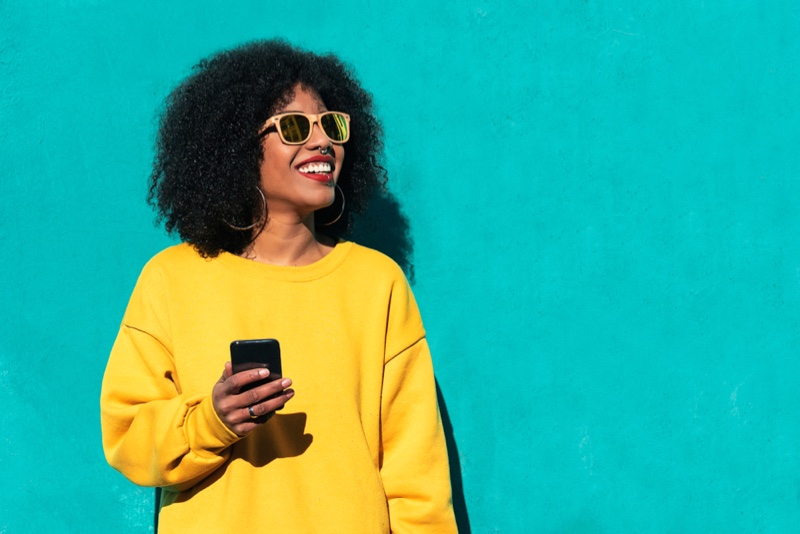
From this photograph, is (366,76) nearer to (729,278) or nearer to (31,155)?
(31,155)

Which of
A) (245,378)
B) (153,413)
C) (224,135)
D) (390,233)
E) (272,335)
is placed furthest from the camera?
(390,233)

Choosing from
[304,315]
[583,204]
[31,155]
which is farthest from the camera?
[583,204]

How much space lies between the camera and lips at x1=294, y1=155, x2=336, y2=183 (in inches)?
109

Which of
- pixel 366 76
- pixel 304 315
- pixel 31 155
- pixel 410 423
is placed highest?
pixel 366 76

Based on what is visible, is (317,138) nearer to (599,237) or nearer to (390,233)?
(390,233)

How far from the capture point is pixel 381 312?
2.84 meters

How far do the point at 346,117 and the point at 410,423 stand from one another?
2.68 ft

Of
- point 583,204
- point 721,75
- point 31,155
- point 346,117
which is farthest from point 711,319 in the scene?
point 31,155

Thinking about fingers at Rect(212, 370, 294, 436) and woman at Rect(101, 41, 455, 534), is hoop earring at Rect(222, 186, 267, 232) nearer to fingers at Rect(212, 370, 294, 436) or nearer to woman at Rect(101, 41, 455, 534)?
woman at Rect(101, 41, 455, 534)

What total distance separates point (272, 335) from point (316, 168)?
441 mm

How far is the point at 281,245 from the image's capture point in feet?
9.31

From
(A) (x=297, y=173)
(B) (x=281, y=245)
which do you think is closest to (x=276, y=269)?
Answer: (B) (x=281, y=245)

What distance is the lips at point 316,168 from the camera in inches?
109

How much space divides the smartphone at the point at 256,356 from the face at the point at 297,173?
515 millimetres
